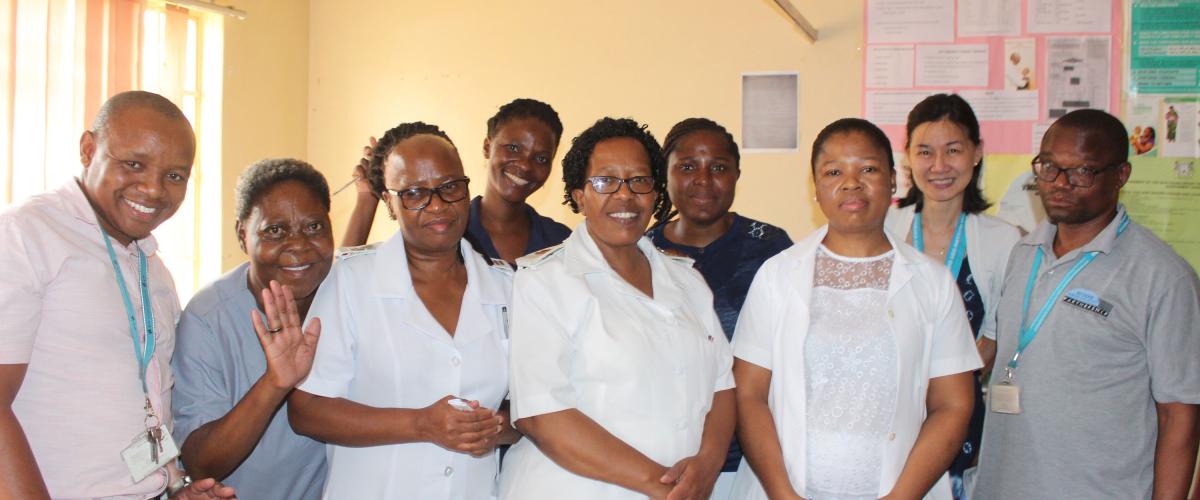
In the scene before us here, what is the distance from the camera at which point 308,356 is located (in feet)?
6.86

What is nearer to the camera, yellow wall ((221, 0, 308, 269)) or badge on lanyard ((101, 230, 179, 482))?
badge on lanyard ((101, 230, 179, 482))

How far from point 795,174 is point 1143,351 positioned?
2654mm

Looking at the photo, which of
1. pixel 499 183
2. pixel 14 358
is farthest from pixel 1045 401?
pixel 14 358

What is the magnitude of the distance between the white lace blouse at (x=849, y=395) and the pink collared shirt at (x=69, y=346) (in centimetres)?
170

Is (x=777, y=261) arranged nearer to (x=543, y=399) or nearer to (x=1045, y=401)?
(x=543, y=399)

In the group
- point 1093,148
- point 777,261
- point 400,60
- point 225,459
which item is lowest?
point 225,459

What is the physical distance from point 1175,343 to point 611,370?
5.62 ft

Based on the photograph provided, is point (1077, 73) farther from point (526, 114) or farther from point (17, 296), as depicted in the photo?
point (17, 296)

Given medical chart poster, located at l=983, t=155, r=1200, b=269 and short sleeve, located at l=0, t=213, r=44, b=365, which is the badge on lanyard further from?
medical chart poster, located at l=983, t=155, r=1200, b=269

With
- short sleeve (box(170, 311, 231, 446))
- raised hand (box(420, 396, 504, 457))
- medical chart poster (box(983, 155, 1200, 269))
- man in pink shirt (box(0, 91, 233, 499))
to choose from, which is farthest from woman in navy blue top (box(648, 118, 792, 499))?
medical chart poster (box(983, 155, 1200, 269))

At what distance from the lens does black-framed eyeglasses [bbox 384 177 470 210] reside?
2240 mm

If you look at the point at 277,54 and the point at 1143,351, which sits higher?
the point at 277,54

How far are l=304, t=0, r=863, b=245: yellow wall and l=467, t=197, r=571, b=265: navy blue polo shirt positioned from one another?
1855 mm

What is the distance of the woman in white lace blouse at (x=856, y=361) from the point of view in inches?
86.3
